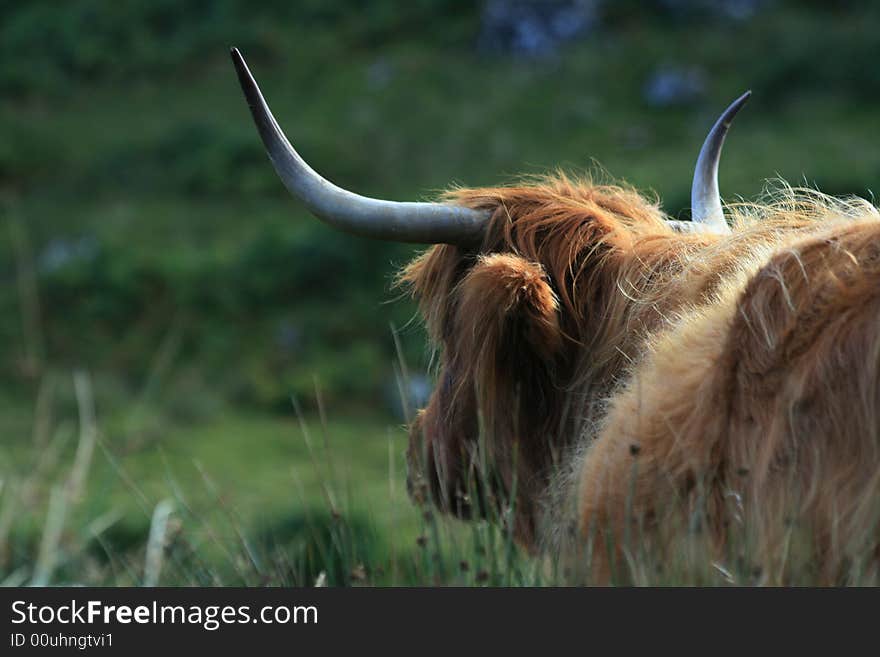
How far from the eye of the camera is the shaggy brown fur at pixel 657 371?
2.05m

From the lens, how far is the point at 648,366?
2514 millimetres

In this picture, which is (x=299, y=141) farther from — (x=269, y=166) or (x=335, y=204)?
(x=335, y=204)

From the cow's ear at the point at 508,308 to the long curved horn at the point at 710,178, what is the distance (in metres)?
0.94

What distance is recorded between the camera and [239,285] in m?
13.7

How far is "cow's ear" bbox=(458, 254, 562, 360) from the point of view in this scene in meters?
2.78

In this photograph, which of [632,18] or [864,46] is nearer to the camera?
[864,46]

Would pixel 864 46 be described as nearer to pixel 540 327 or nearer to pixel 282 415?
pixel 282 415

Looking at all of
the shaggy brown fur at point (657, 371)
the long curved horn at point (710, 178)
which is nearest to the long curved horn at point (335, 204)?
the shaggy brown fur at point (657, 371)

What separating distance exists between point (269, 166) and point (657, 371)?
1413cm

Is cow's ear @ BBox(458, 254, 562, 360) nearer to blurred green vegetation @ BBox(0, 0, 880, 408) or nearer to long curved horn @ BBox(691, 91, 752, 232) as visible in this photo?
long curved horn @ BBox(691, 91, 752, 232)

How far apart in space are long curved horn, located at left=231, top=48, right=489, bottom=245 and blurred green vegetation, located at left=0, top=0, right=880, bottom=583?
451 cm

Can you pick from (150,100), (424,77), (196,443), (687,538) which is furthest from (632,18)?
(687,538)

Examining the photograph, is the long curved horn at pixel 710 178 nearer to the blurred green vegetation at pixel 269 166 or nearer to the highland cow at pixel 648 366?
the highland cow at pixel 648 366
